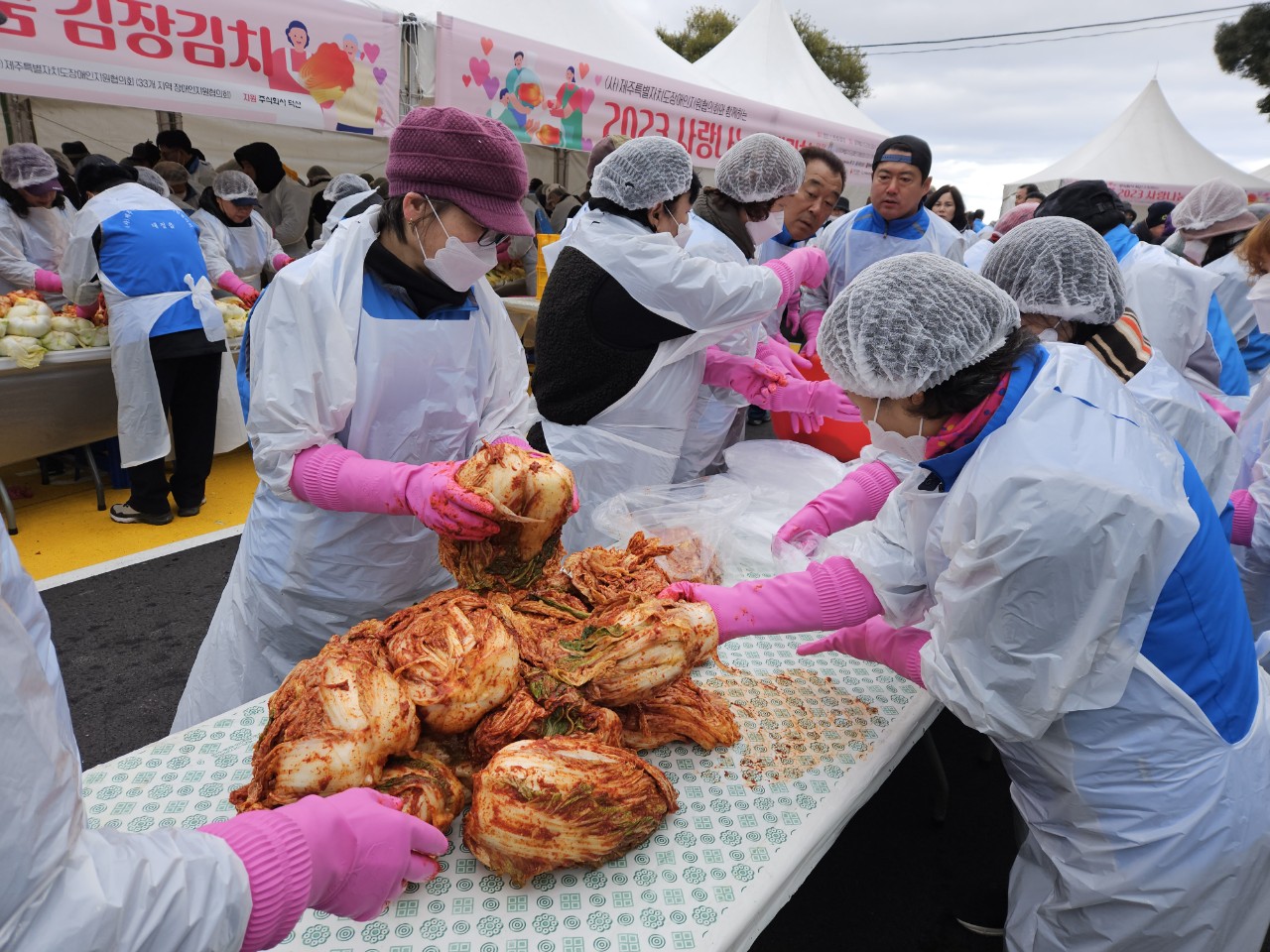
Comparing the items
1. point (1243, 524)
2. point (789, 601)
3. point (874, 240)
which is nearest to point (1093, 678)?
point (789, 601)

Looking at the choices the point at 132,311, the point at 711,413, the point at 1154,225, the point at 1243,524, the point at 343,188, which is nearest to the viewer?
the point at 1243,524

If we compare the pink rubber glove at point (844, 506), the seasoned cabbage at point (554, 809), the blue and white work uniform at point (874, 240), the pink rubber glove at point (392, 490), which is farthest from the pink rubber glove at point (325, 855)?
the blue and white work uniform at point (874, 240)

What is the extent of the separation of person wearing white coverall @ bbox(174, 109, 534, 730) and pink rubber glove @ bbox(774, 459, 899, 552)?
102 centimetres

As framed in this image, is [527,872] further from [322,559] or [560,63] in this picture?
[560,63]

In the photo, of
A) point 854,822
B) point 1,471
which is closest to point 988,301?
point 854,822

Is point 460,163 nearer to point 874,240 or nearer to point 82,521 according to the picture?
point 874,240

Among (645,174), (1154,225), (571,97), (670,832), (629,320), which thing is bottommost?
(670,832)

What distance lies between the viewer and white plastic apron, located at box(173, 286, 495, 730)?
81.8 inches

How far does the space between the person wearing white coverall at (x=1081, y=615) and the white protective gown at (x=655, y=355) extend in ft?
3.83

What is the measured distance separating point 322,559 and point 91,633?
2.53 m

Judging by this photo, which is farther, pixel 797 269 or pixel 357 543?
pixel 797 269

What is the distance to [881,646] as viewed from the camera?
6.47 ft

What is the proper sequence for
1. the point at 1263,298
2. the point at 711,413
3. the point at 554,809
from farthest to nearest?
1. the point at 711,413
2. the point at 1263,298
3. the point at 554,809

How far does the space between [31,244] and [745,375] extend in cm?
547
